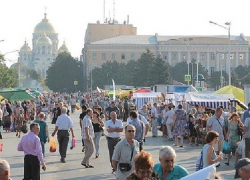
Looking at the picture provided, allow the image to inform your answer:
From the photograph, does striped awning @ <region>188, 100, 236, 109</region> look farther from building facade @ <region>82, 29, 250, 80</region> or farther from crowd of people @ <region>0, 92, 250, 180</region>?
building facade @ <region>82, 29, 250, 80</region>

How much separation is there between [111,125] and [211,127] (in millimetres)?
3005

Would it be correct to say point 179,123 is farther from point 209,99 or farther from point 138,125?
point 138,125

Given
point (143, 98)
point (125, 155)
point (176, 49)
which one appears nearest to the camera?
point (125, 155)

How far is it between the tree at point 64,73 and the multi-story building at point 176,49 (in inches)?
481

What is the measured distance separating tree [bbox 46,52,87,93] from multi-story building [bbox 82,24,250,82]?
12.2 m

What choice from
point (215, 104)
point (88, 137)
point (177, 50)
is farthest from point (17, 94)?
point (177, 50)

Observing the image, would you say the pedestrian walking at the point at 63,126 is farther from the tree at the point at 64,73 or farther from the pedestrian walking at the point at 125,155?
the tree at the point at 64,73

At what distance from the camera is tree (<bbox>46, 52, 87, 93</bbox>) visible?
145250mm

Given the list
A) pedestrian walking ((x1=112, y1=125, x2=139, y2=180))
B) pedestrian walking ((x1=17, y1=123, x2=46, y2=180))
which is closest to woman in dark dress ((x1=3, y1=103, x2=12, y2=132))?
pedestrian walking ((x1=17, y1=123, x2=46, y2=180))

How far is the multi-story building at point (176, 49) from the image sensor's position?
153625 mm

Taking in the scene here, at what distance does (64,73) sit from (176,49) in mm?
23239

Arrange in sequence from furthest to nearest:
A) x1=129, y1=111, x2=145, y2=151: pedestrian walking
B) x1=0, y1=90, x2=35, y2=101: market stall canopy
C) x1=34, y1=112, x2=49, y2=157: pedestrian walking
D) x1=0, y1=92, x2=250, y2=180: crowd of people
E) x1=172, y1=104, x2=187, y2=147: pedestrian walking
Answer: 1. x1=0, y1=90, x2=35, y2=101: market stall canopy
2. x1=172, y1=104, x2=187, y2=147: pedestrian walking
3. x1=34, y1=112, x2=49, y2=157: pedestrian walking
4. x1=129, y1=111, x2=145, y2=151: pedestrian walking
5. x1=0, y1=92, x2=250, y2=180: crowd of people

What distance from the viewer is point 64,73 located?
146m

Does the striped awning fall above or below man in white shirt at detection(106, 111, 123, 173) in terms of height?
above
